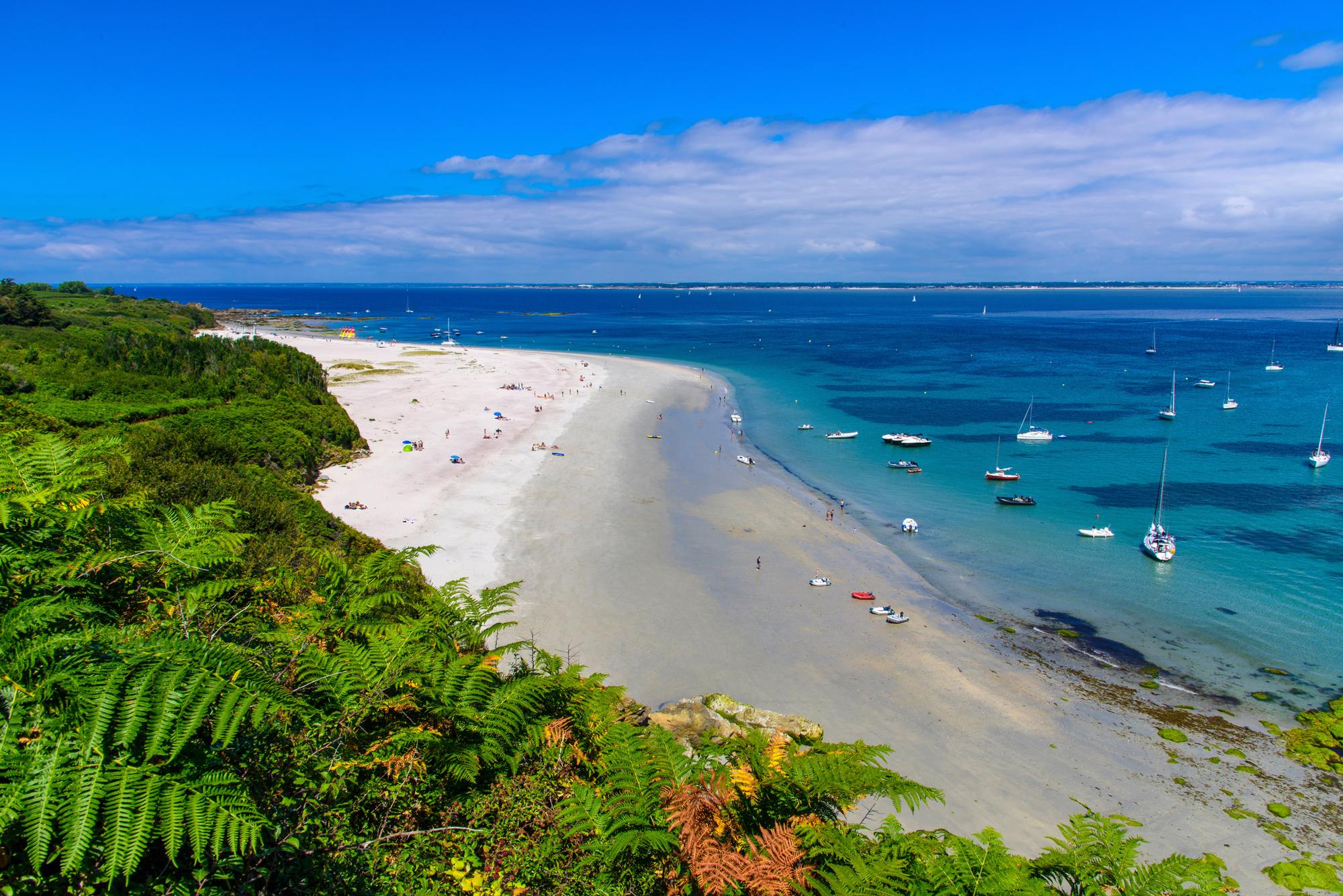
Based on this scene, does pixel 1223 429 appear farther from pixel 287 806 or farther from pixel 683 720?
pixel 287 806

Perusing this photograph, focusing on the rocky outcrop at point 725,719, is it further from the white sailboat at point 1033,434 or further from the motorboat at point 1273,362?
the motorboat at point 1273,362

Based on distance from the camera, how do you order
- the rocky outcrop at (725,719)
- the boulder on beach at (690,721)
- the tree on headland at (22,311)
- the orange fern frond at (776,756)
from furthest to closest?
the tree on headland at (22,311) → the rocky outcrop at (725,719) → the boulder on beach at (690,721) → the orange fern frond at (776,756)

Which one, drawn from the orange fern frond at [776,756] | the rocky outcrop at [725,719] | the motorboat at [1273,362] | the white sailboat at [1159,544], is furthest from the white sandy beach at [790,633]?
the motorboat at [1273,362]

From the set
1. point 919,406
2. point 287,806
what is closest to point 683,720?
point 287,806

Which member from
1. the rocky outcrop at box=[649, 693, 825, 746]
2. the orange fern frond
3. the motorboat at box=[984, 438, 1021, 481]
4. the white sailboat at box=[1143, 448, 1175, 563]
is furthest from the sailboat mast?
the orange fern frond

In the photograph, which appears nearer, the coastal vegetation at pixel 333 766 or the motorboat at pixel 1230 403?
the coastal vegetation at pixel 333 766

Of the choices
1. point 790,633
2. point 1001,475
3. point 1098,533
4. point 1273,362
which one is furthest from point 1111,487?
point 1273,362
